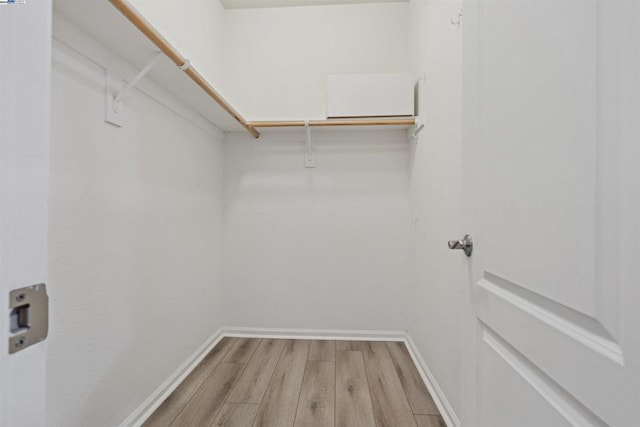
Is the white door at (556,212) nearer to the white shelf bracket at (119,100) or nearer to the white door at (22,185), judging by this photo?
the white door at (22,185)

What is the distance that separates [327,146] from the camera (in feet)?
7.81

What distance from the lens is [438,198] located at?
1599 mm

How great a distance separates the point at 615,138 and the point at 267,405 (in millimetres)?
1725

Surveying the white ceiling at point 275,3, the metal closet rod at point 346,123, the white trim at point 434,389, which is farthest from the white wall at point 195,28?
the white trim at point 434,389

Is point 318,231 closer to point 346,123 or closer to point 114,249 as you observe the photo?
point 346,123

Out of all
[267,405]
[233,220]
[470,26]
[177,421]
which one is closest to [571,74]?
[470,26]

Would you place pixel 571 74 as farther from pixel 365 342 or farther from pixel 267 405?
pixel 365 342

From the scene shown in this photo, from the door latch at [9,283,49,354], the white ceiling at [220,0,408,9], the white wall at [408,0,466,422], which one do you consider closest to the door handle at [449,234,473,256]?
the white wall at [408,0,466,422]

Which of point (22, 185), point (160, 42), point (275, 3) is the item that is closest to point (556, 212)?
point (22, 185)

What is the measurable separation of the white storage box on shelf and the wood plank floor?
175cm

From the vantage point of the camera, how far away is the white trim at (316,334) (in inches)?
91.7

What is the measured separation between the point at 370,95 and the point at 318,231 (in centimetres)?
112

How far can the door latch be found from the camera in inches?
13.8

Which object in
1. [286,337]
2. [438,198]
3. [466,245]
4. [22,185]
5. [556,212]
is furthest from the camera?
[286,337]
